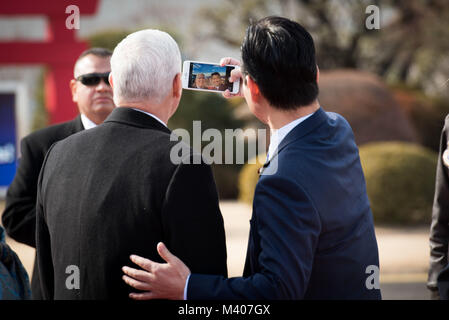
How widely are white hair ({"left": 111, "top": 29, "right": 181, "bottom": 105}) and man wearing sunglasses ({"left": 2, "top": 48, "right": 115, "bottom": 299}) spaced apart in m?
1.25

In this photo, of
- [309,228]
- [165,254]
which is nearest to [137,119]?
[165,254]

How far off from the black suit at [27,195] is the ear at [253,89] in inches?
61.4

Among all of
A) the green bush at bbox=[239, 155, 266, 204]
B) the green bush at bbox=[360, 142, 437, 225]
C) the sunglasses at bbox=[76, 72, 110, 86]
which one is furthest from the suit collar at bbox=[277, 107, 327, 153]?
the green bush at bbox=[239, 155, 266, 204]

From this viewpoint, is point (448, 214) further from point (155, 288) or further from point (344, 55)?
point (344, 55)

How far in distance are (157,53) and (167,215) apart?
1.90ft

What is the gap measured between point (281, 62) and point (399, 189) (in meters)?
7.94

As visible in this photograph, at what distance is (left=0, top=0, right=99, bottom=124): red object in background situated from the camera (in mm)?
8609

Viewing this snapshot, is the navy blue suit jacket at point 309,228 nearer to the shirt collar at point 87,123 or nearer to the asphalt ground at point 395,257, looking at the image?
the shirt collar at point 87,123

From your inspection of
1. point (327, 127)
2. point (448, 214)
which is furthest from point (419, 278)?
point (327, 127)

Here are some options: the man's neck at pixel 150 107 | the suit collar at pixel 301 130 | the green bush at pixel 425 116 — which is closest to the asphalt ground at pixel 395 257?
the suit collar at pixel 301 130

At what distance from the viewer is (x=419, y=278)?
642 centimetres

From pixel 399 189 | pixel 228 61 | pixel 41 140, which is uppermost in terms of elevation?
pixel 228 61

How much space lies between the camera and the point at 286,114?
194cm

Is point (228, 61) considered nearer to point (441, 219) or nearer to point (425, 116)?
point (441, 219)
